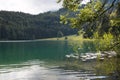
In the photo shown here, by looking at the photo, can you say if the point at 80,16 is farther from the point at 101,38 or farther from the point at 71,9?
the point at 101,38

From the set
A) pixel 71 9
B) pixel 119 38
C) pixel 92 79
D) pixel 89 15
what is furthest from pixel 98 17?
pixel 92 79

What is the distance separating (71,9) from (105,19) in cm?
227

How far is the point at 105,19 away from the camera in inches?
633

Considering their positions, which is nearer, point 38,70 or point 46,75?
point 46,75

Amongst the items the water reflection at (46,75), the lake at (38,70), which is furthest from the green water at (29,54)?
the water reflection at (46,75)

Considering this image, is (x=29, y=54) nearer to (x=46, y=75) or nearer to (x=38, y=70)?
(x=38, y=70)

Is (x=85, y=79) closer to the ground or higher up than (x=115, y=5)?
closer to the ground

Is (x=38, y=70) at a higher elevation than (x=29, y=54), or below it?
below

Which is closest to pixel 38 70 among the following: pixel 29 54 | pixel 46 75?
pixel 46 75

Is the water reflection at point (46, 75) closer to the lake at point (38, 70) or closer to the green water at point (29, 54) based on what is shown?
the lake at point (38, 70)

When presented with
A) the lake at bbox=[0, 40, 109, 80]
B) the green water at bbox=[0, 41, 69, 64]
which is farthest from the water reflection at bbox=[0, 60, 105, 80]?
the green water at bbox=[0, 41, 69, 64]

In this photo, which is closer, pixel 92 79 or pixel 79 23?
pixel 79 23

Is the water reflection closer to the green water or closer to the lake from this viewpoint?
the lake

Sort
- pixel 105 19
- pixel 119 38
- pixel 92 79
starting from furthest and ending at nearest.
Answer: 1. pixel 92 79
2. pixel 119 38
3. pixel 105 19
